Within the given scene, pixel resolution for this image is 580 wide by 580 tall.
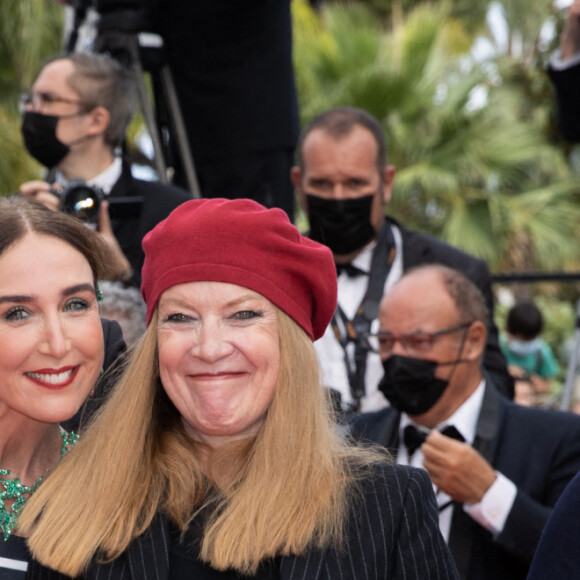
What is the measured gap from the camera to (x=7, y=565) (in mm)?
2070

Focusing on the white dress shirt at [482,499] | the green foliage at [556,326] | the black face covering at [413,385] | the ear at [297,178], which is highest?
the ear at [297,178]

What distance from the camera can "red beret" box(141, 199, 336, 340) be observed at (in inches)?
78.1

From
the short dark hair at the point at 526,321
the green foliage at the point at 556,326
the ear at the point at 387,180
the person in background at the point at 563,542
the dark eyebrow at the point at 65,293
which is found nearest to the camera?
the person in background at the point at 563,542

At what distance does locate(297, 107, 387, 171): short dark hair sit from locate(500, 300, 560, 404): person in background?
3.41m

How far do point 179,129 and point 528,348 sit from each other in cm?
414

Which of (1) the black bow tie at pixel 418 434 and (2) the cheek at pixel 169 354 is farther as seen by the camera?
(1) the black bow tie at pixel 418 434

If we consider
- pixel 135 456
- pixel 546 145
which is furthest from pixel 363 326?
pixel 546 145

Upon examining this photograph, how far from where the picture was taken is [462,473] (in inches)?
109

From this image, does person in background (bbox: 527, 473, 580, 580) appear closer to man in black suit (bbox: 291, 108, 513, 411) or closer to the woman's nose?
the woman's nose

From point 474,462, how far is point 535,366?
14.5 feet

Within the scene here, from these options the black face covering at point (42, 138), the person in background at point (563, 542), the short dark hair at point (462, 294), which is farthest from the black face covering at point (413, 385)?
the person in background at point (563, 542)

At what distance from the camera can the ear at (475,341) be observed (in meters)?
3.17

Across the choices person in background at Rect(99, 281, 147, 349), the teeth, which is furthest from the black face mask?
the teeth

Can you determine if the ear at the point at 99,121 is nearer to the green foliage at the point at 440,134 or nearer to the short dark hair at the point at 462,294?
the short dark hair at the point at 462,294
